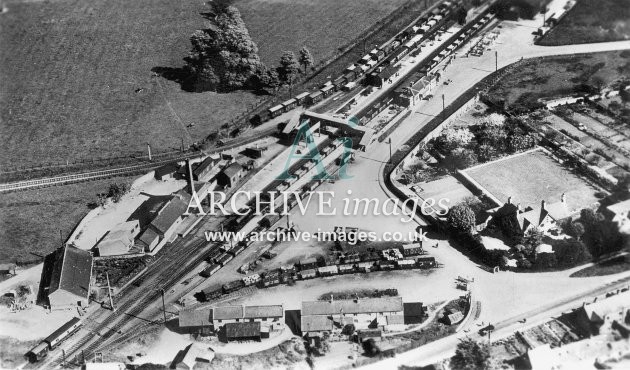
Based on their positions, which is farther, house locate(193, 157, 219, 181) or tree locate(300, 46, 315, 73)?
tree locate(300, 46, 315, 73)

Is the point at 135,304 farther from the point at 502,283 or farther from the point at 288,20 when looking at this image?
the point at 288,20

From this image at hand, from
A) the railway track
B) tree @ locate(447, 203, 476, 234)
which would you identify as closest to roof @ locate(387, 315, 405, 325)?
tree @ locate(447, 203, 476, 234)

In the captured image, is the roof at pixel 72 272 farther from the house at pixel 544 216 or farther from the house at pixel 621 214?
the house at pixel 621 214

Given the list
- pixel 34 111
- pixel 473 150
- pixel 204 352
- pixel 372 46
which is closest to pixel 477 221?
pixel 473 150

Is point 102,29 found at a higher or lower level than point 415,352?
higher

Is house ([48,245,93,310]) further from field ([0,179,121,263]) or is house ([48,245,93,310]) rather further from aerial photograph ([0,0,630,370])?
field ([0,179,121,263])
